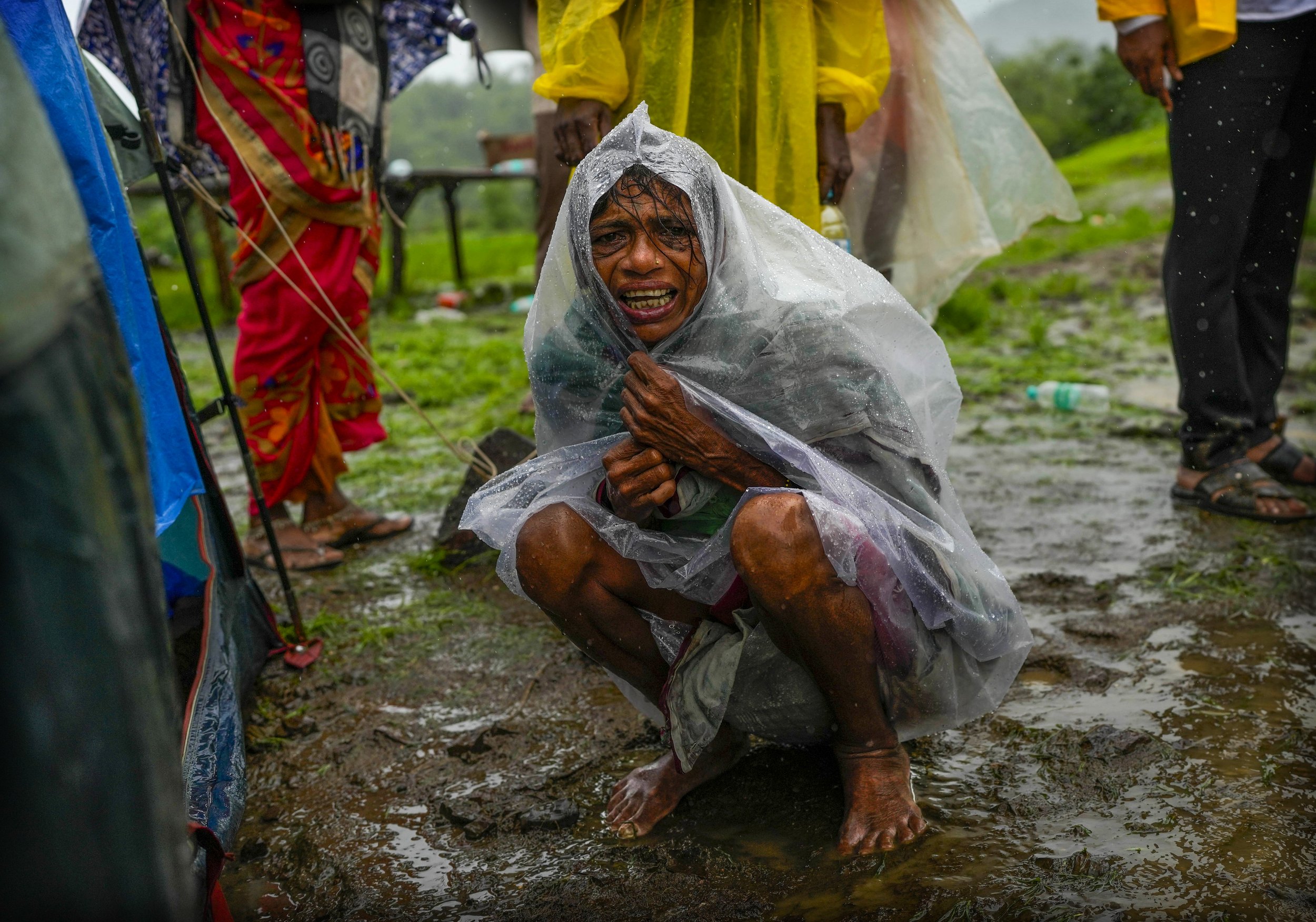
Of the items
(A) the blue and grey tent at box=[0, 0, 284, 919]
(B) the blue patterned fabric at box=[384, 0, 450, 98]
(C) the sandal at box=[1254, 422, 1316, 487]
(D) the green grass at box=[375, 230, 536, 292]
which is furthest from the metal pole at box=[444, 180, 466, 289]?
(A) the blue and grey tent at box=[0, 0, 284, 919]

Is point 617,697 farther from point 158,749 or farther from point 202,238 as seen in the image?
point 202,238

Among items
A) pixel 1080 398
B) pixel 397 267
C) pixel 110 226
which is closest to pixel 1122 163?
pixel 397 267

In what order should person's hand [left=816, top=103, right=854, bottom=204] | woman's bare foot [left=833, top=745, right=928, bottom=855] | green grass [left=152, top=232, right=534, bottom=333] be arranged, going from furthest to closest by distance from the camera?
green grass [left=152, top=232, right=534, bottom=333], person's hand [left=816, top=103, right=854, bottom=204], woman's bare foot [left=833, top=745, right=928, bottom=855]

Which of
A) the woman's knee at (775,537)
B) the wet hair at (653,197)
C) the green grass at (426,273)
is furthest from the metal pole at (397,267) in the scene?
the woman's knee at (775,537)

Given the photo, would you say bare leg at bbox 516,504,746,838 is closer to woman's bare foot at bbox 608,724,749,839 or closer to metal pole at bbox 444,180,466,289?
woman's bare foot at bbox 608,724,749,839

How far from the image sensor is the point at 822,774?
197 centimetres

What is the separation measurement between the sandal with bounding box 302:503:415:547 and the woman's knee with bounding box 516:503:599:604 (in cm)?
174

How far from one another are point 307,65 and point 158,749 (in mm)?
2759

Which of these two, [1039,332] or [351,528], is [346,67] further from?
[1039,332]

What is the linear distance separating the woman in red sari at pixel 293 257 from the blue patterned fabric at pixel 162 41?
137 mm

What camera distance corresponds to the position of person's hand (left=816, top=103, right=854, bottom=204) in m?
2.54

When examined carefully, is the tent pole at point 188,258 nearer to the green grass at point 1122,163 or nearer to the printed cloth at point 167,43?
the printed cloth at point 167,43

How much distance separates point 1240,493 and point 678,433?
229 centimetres

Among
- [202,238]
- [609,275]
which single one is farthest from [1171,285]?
[202,238]
